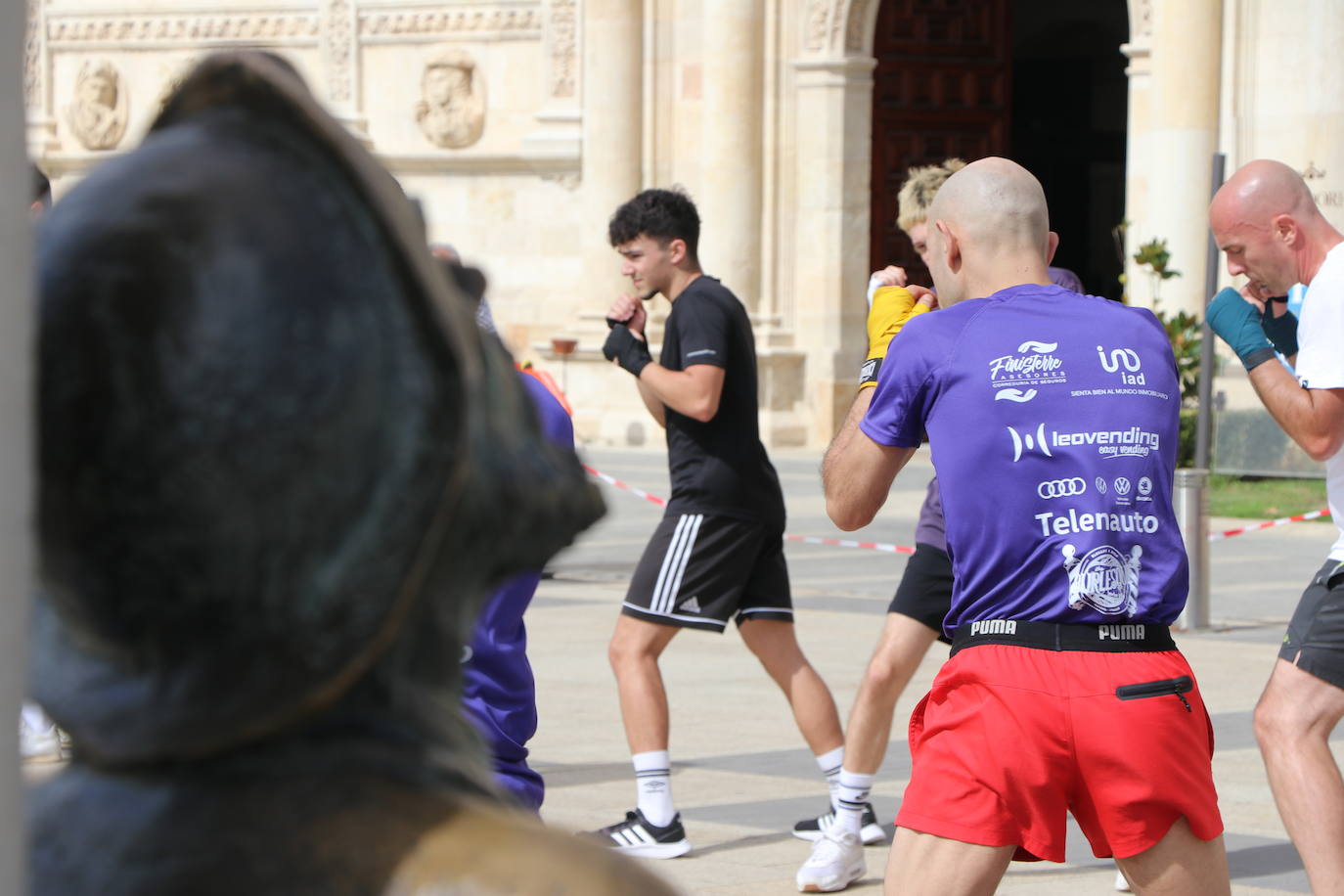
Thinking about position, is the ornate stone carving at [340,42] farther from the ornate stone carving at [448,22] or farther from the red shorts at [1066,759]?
the red shorts at [1066,759]

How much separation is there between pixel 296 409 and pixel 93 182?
0.15 metres

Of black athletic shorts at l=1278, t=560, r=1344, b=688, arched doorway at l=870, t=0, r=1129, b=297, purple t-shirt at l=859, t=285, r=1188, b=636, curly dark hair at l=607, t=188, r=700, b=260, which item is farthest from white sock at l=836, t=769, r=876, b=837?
arched doorway at l=870, t=0, r=1129, b=297

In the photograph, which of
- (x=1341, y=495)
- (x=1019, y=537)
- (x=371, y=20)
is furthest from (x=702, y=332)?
(x=371, y=20)

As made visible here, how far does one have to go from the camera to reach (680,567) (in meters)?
6.60

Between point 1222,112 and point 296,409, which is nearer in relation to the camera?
point 296,409

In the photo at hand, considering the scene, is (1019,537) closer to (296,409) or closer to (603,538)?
(296,409)

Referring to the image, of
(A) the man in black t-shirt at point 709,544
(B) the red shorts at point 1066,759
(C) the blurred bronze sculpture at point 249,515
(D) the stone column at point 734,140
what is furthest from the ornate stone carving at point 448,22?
(C) the blurred bronze sculpture at point 249,515

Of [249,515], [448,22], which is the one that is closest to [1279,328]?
[249,515]

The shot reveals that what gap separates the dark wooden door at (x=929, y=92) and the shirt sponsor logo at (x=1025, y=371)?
59.9 ft

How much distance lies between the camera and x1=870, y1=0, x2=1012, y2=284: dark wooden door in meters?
22.2

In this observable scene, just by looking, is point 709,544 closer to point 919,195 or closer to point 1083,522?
point 919,195

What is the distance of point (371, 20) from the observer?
23969mm

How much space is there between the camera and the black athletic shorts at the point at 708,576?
6566 mm

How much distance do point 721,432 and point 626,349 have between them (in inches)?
24.2
